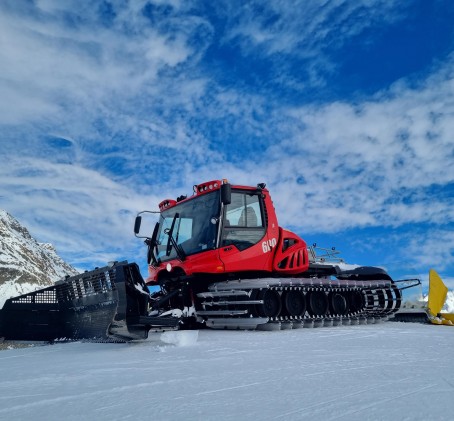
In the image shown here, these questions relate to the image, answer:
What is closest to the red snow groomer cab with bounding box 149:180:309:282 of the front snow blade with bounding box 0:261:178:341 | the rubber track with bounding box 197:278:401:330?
the rubber track with bounding box 197:278:401:330

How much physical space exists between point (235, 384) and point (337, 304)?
7.75 metres

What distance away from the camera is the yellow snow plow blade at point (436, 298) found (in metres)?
11.5

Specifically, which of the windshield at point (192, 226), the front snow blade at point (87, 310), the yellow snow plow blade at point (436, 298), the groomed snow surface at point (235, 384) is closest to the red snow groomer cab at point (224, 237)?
the windshield at point (192, 226)

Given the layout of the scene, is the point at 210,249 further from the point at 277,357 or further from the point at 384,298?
the point at 384,298

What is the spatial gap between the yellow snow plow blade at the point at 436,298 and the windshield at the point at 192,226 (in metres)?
6.77

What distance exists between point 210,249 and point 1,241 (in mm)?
167227

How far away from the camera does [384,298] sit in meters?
11.7

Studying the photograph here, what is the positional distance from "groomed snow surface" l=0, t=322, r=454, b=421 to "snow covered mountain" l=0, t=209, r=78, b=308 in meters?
112

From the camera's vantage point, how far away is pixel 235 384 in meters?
3.02

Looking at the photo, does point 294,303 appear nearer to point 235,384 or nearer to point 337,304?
point 337,304

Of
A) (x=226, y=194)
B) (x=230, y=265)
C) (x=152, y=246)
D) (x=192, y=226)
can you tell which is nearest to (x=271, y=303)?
(x=230, y=265)

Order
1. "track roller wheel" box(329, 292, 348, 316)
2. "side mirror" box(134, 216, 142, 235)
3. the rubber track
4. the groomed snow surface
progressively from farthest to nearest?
"track roller wheel" box(329, 292, 348, 316) → "side mirror" box(134, 216, 142, 235) → the rubber track → the groomed snow surface

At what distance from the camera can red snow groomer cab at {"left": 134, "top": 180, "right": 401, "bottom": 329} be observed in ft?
25.8

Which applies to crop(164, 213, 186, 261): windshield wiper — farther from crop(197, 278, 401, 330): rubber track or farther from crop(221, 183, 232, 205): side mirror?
crop(221, 183, 232, 205): side mirror
